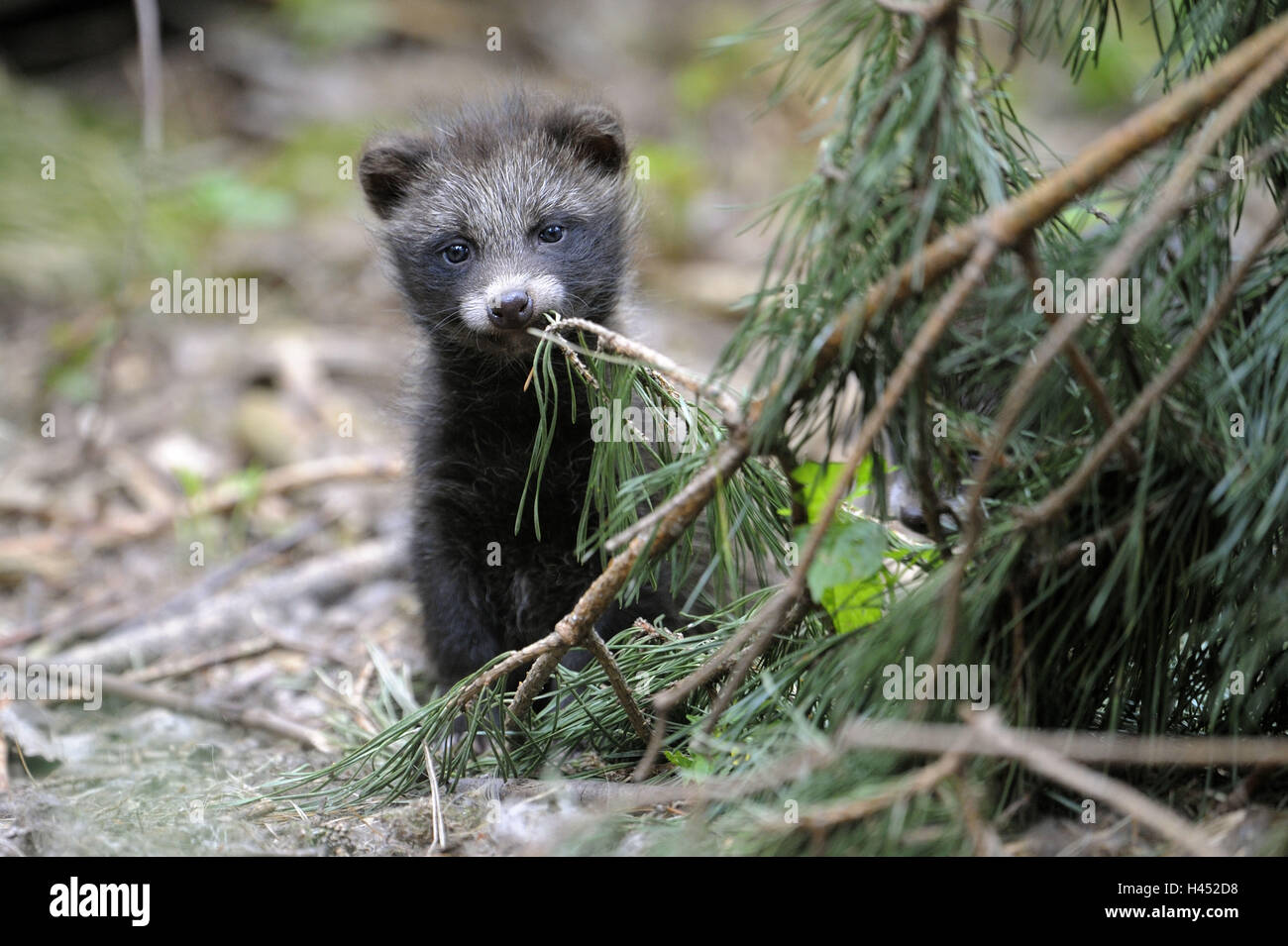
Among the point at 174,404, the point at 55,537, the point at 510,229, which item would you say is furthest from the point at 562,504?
the point at 174,404

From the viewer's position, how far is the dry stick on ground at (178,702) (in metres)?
4.40

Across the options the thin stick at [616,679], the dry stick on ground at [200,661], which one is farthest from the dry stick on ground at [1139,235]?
the dry stick on ground at [200,661]

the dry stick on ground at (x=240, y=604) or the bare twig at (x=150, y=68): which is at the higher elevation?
the bare twig at (x=150, y=68)

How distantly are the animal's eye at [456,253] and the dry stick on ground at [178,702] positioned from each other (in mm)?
1854

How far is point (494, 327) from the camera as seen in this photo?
401 centimetres

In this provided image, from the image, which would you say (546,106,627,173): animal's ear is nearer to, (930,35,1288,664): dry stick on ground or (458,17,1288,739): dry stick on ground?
(458,17,1288,739): dry stick on ground

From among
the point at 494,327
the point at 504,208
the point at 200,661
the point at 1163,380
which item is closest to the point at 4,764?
the point at 200,661

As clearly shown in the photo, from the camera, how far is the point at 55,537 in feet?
20.6

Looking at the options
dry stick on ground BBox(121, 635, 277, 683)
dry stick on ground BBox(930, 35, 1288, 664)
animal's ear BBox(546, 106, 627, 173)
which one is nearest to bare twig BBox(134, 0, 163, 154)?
animal's ear BBox(546, 106, 627, 173)

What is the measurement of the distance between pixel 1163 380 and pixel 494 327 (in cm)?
235

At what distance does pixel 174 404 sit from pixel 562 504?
469cm

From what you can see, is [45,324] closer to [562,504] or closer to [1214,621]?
[562,504]

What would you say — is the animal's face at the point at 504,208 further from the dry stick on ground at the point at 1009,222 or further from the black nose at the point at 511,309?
the dry stick on ground at the point at 1009,222

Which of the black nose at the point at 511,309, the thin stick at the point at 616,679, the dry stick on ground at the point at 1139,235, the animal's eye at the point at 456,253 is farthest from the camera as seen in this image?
the animal's eye at the point at 456,253
